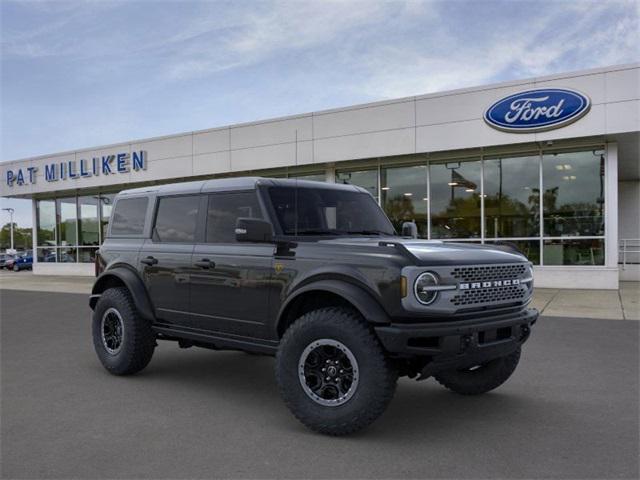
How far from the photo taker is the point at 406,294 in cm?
391

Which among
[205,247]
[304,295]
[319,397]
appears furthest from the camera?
[205,247]

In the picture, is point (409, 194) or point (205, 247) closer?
point (205, 247)

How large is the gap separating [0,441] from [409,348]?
3014 mm

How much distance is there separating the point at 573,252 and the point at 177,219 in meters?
12.3

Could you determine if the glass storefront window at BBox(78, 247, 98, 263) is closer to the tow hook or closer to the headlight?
the headlight

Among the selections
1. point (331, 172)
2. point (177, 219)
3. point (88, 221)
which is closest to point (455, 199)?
point (331, 172)

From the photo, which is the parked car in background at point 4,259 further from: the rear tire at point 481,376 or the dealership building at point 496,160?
the rear tire at point 481,376

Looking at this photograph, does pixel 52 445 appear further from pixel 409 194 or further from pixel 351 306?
pixel 409 194

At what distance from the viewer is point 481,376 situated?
5.17 metres

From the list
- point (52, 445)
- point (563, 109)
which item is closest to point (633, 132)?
point (563, 109)

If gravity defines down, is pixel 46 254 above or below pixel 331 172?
below

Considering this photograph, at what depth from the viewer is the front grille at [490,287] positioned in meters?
4.12

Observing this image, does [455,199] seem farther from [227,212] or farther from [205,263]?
[205,263]

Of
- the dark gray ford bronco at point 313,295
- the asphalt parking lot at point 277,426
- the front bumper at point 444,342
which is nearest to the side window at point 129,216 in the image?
the dark gray ford bronco at point 313,295
